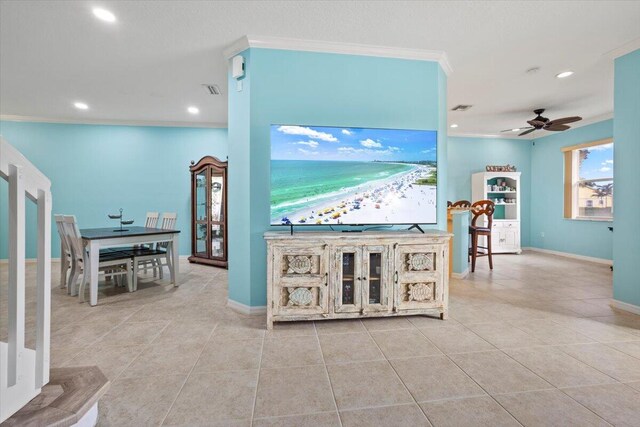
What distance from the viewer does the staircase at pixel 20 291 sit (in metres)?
1.11

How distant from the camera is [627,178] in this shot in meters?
2.97

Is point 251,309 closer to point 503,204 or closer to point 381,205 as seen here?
point 381,205

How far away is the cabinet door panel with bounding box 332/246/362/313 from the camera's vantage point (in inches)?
103

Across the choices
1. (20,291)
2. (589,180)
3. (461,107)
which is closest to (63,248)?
(20,291)

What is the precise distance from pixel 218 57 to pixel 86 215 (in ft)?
14.2

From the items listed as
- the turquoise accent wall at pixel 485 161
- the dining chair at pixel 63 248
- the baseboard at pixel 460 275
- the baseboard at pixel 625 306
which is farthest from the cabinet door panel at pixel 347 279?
the turquoise accent wall at pixel 485 161

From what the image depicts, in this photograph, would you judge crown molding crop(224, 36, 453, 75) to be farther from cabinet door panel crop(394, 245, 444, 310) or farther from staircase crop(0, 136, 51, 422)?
staircase crop(0, 136, 51, 422)

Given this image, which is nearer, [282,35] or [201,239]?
[282,35]

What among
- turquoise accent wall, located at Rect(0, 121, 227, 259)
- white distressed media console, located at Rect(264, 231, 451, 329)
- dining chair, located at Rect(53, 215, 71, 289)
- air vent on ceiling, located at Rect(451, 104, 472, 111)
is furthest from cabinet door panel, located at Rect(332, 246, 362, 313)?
turquoise accent wall, located at Rect(0, 121, 227, 259)

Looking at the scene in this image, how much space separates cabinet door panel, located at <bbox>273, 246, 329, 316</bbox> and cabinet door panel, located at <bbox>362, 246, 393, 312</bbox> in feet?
1.13

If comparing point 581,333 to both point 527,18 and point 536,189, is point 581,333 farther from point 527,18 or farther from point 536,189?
point 536,189

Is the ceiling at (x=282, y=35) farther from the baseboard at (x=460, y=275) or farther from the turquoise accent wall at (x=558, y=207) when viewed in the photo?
the baseboard at (x=460, y=275)

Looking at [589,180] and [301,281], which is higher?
[589,180]

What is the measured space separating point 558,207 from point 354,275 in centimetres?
589
